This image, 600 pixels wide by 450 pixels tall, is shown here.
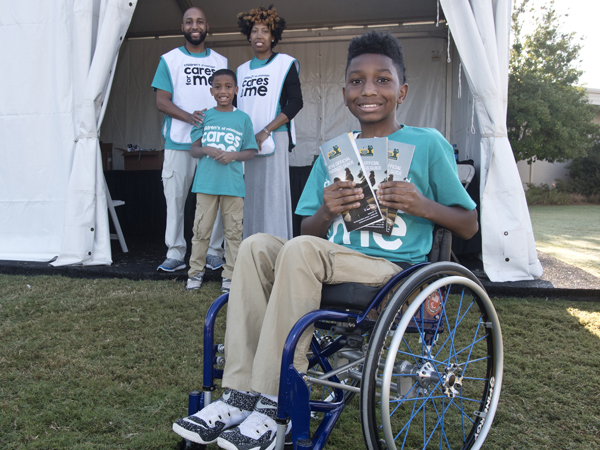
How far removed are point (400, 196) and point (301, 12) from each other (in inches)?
221

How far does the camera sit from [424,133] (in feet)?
5.17

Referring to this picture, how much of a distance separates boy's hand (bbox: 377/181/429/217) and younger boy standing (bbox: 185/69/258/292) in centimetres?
210

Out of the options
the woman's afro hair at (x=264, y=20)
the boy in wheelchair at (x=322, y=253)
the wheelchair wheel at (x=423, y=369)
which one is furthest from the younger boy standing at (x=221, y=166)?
the wheelchair wheel at (x=423, y=369)

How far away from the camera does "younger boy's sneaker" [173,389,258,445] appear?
4.20 ft

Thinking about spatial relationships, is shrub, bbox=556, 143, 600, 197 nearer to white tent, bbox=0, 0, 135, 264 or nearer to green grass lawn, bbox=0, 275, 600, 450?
green grass lawn, bbox=0, 275, 600, 450

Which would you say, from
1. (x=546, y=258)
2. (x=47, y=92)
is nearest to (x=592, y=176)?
(x=546, y=258)

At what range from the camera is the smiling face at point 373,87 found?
1.59m

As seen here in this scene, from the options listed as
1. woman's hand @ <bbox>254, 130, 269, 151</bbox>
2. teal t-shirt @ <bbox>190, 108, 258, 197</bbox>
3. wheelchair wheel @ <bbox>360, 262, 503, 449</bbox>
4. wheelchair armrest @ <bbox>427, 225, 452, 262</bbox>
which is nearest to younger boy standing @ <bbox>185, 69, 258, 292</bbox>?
teal t-shirt @ <bbox>190, 108, 258, 197</bbox>

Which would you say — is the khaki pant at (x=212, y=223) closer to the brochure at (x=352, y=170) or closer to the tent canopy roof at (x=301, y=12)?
the brochure at (x=352, y=170)

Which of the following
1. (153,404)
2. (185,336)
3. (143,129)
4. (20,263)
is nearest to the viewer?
(153,404)

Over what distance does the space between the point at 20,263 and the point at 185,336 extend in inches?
96.3

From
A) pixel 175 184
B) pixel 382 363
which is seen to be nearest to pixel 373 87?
pixel 382 363

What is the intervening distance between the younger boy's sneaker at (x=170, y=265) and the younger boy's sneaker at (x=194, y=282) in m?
0.44

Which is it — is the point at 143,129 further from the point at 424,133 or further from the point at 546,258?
the point at 424,133
